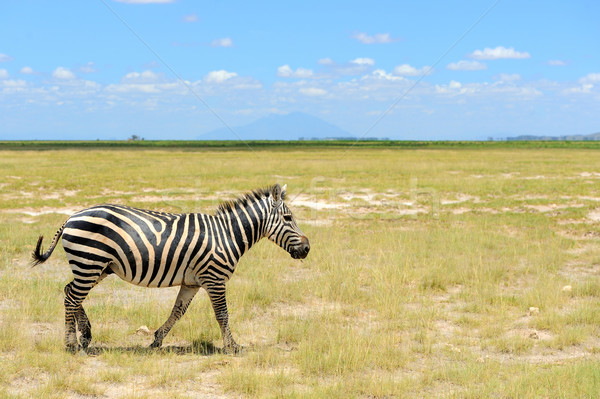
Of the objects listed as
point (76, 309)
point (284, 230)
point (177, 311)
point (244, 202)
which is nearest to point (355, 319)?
point (284, 230)

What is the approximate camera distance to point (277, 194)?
686 cm

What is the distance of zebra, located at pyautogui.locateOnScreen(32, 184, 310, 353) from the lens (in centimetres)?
609

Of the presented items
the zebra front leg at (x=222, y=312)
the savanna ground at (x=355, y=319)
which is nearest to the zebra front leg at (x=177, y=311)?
the savanna ground at (x=355, y=319)

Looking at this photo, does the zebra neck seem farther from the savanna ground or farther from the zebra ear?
the savanna ground

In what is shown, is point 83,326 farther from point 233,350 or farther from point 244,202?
point 244,202

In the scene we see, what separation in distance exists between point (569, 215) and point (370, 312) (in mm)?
11976

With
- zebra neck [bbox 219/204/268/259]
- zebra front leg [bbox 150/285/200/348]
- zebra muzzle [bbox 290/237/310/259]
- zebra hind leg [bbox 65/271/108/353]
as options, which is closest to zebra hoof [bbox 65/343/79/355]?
zebra hind leg [bbox 65/271/108/353]

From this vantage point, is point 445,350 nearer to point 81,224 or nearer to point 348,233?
point 81,224

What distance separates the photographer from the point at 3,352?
6438 millimetres

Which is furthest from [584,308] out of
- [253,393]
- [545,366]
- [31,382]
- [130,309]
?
[31,382]

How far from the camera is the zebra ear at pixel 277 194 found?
6806mm

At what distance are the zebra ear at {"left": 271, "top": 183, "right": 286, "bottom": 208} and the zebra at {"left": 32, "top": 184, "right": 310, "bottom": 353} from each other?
0.05 ft

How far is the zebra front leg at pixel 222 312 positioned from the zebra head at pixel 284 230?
0.92 meters

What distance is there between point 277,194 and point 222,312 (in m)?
1.59
